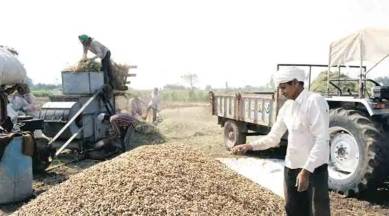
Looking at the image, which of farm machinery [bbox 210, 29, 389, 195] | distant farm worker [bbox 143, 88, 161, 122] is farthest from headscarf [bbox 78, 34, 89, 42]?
distant farm worker [bbox 143, 88, 161, 122]

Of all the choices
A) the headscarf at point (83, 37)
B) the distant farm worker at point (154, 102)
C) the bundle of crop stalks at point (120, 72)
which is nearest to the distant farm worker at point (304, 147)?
the headscarf at point (83, 37)

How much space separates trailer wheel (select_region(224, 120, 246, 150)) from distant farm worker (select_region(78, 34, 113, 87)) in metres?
3.27

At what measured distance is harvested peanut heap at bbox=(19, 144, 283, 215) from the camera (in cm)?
424

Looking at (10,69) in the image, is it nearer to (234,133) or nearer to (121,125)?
(121,125)

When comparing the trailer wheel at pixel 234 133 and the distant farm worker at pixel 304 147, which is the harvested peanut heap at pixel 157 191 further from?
the trailer wheel at pixel 234 133

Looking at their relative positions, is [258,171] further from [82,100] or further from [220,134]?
[220,134]

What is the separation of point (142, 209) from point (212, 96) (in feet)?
24.6

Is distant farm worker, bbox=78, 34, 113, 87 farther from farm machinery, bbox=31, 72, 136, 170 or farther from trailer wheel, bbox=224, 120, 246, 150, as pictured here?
trailer wheel, bbox=224, 120, 246, 150

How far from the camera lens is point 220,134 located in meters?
13.6

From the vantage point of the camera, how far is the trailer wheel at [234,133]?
1013 cm

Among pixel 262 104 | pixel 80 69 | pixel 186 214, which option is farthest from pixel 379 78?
pixel 80 69

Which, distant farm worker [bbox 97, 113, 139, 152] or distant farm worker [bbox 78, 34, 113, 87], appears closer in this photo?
distant farm worker [bbox 97, 113, 139, 152]

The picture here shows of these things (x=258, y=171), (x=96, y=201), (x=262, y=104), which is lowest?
(x=258, y=171)

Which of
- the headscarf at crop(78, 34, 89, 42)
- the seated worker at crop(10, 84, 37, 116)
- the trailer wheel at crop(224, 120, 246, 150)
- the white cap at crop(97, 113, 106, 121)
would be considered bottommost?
the trailer wheel at crop(224, 120, 246, 150)
